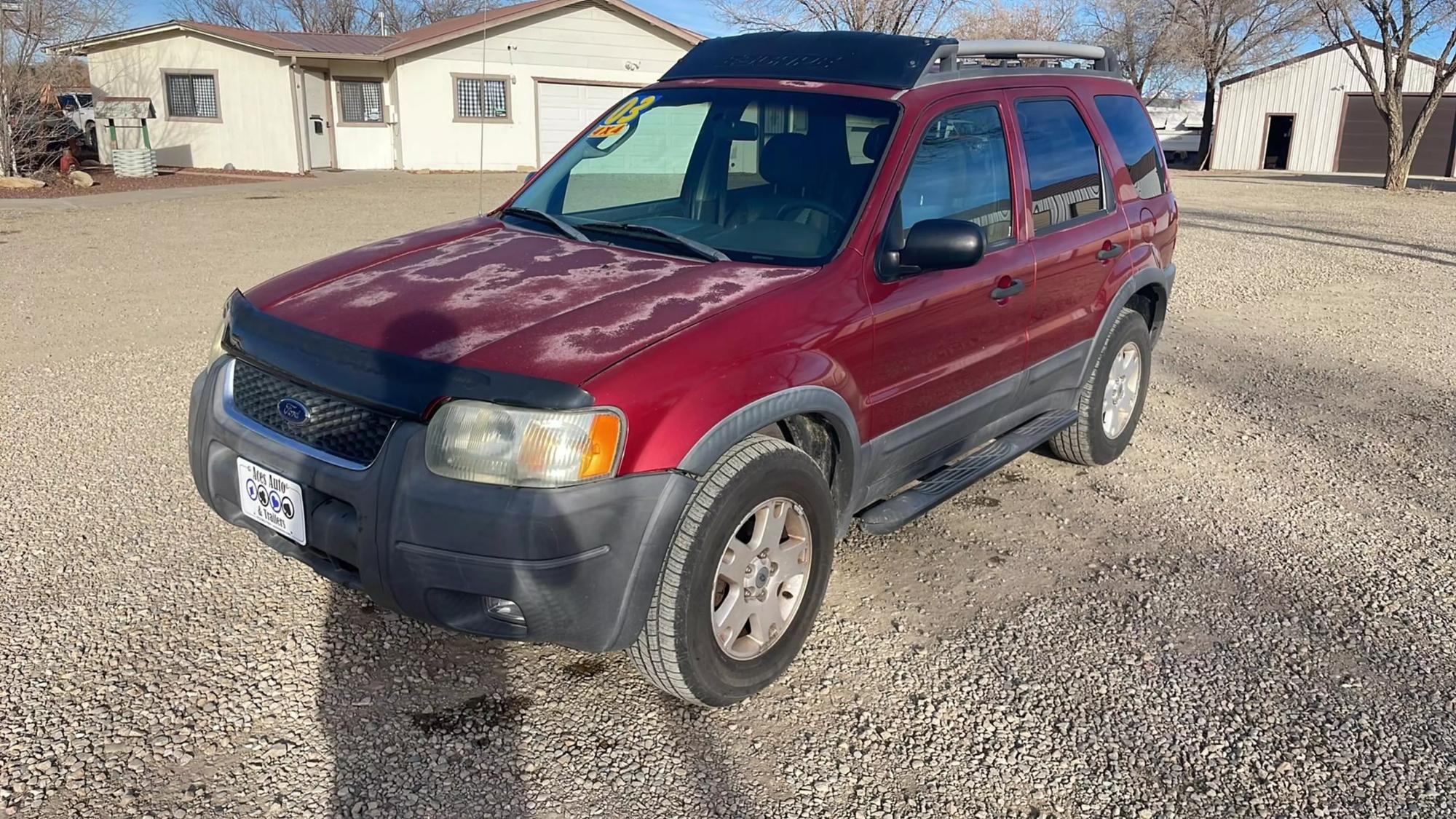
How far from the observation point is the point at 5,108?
1883 centimetres

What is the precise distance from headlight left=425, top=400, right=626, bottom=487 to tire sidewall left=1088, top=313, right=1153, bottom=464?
308 cm

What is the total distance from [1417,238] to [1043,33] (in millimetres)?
40010

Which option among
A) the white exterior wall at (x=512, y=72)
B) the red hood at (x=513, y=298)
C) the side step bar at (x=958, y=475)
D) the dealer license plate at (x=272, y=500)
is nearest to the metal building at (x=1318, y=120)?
the white exterior wall at (x=512, y=72)

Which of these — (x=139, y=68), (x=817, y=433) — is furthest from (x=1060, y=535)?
(x=139, y=68)

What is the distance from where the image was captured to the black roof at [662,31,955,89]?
3.90 meters

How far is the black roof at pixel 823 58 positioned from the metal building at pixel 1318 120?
39.9m

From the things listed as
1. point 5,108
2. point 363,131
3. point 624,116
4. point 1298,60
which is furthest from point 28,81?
point 1298,60

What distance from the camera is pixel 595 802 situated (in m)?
2.75

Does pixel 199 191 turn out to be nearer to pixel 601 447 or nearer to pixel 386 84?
pixel 386 84

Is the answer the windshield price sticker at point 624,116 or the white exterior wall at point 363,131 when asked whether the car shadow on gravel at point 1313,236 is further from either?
the white exterior wall at point 363,131

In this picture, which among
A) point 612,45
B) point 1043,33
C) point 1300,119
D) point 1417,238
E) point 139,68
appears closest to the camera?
point 1417,238

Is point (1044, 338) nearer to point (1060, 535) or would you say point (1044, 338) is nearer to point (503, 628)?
point (1060, 535)

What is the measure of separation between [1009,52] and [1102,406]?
69.6 inches

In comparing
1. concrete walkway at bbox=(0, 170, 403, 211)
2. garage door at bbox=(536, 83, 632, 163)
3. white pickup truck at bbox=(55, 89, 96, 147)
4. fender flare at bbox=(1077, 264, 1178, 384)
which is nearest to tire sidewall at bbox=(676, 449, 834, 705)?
fender flare at bbox=(1077, 264, 1178, 384)
